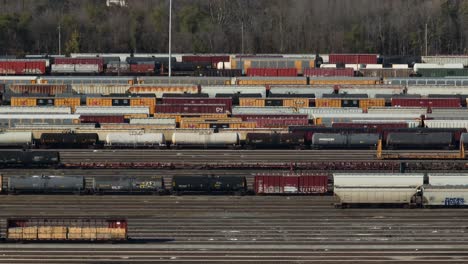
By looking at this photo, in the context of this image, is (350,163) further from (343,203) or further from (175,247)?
(175,247)

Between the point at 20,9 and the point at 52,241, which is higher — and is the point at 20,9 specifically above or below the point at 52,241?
above

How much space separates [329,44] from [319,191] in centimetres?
9377

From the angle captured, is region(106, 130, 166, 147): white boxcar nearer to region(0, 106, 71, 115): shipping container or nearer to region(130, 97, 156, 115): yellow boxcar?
region(0, 106, 71, 115): shipping container

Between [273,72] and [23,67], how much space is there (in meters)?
27.6

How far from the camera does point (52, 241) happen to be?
70.9 metres

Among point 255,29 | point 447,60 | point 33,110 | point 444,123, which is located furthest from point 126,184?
point 255,29

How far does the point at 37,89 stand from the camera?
413 feet

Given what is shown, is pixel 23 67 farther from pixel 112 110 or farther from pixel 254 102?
pixel 254 102

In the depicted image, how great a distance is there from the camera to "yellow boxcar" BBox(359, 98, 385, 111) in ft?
383

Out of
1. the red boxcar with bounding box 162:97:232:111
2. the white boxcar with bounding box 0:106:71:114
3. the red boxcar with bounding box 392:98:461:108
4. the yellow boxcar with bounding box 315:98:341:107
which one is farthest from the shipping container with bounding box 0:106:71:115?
the red boxcar with bounding box 392:98:461:108

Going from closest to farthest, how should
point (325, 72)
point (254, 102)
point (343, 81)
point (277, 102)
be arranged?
1. point (277, 102)
2. point (254, 102)
3. point (343, 81)
4. point (325, 72)

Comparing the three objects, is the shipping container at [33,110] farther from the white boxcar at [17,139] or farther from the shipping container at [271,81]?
the shipping container at [271,81]

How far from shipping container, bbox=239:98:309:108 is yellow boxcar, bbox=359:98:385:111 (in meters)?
5.01

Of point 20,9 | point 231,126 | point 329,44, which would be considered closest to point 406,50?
point 329,44
